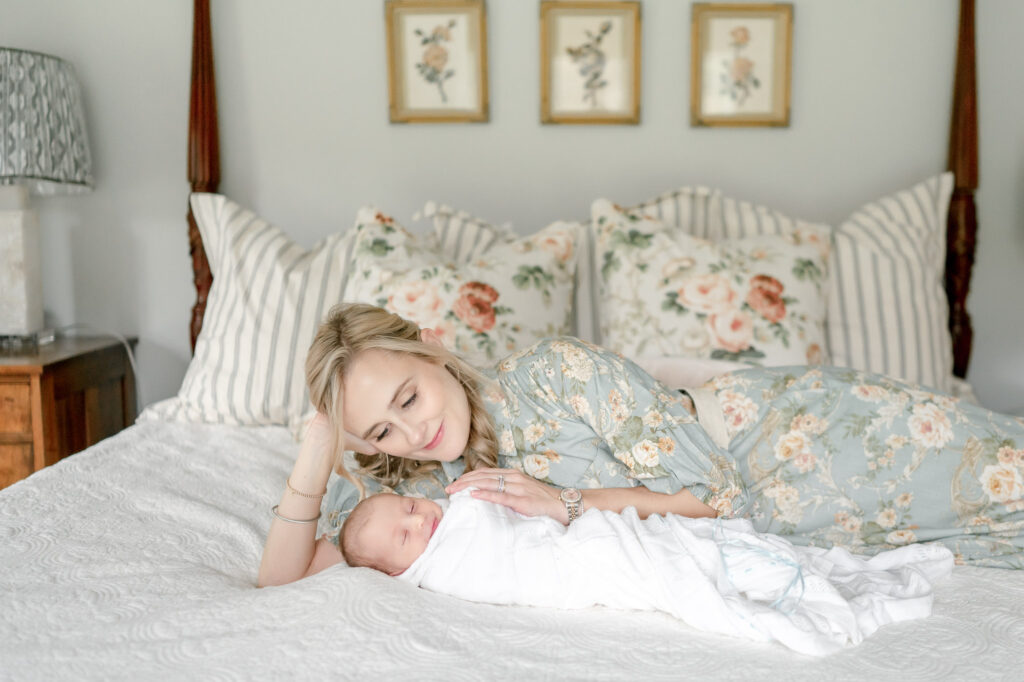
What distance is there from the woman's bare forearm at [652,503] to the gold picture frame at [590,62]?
4.75 feet

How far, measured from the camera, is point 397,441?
3.79 ft

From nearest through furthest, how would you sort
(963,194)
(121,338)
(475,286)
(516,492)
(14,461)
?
(516,492), (475,286), (14,461), (963,194), (121,338)

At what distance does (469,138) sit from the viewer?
2.35 m

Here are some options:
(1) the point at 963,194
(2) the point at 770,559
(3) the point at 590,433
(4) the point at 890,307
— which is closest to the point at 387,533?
(3) the point at 590,433

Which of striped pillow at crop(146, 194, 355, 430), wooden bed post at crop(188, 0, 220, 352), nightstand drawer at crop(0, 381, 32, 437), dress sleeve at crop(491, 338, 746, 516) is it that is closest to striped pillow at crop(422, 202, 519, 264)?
striped pillow at crop(146, 194, 355, 430)

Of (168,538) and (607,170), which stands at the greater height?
(607,170)

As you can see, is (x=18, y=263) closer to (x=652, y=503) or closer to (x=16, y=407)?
(x=16, y=407)

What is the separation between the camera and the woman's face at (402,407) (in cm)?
114

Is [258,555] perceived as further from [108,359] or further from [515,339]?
[108,359]

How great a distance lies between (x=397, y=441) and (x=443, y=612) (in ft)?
0.95

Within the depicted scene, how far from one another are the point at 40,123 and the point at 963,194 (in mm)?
2558

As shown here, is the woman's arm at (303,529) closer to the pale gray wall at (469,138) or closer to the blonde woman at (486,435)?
the blonde woman at (486,435)

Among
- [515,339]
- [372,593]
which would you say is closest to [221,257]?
[515,339]

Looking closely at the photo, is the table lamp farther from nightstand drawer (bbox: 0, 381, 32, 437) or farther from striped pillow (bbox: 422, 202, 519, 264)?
striped pillow (bbox: 422, 202, 519, 264)
